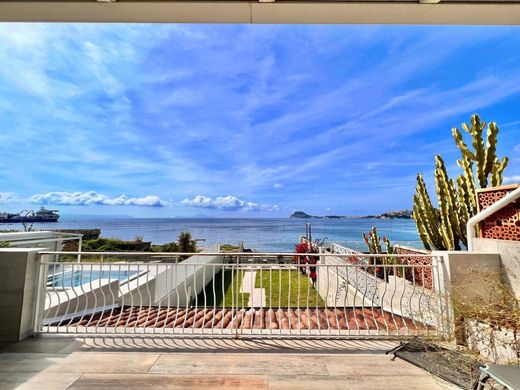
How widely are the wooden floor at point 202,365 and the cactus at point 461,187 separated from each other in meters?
3.06

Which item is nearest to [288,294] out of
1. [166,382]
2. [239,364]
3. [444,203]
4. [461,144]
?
[239,364]

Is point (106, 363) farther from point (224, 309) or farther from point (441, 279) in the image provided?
point (441, 279)

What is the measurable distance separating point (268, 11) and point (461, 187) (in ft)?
15.8

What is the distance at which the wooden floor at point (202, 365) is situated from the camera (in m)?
2.20

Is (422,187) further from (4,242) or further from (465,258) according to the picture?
(4,242)

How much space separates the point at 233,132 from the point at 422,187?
5463 cm

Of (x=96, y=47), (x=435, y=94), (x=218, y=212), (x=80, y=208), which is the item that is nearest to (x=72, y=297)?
(x=96, y=47)

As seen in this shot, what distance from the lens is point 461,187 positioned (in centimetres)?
487

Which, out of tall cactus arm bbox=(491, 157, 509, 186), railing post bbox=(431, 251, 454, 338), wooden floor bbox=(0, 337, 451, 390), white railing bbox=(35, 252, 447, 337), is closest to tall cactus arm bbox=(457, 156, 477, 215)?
tall cactus arm bbox=(491, 157, 509, 186)

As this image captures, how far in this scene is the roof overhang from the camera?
195 centimetres

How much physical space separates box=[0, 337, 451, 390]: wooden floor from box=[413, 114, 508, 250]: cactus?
3.06 meters

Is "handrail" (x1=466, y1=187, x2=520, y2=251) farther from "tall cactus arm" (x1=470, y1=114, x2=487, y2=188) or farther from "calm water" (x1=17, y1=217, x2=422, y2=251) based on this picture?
"calm water" (x1=17, y1=217, x2=422, y2=251)

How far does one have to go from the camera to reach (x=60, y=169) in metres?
68.3

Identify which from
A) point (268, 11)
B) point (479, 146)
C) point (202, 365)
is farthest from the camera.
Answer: point (479, 146)
